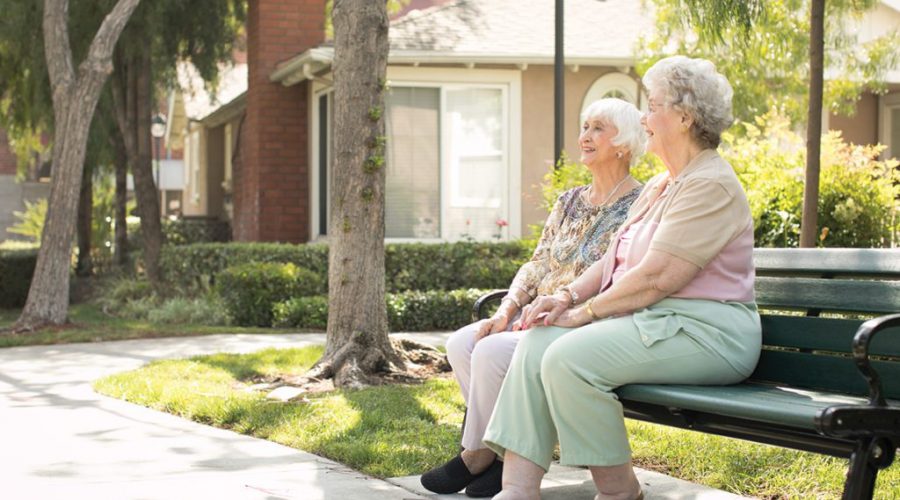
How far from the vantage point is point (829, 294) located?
15.2 ft

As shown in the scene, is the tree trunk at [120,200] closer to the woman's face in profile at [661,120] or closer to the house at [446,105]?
the house at [446,105]

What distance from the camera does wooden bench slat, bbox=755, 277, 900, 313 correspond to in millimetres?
4367

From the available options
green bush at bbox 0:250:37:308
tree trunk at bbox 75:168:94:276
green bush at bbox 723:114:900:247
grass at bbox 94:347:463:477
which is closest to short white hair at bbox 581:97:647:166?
grass at bbox 94:347:463:477

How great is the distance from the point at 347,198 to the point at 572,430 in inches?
174

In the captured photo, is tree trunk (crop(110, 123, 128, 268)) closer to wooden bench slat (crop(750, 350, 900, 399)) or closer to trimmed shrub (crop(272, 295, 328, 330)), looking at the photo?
trimmed shrub (crop(272, 295, 328, 330))

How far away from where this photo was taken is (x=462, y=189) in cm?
1658

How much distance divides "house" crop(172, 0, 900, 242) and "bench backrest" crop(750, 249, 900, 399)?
1059 cm

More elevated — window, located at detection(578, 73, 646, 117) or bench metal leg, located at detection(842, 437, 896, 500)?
window, located at detection(578, 73, 646, 117)

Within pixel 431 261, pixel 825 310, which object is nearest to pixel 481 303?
pixel 825 310

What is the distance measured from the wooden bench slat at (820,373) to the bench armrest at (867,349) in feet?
1.63

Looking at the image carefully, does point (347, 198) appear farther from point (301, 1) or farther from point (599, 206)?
point (301, 1)

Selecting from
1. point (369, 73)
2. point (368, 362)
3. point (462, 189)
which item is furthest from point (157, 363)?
point (462, 189)

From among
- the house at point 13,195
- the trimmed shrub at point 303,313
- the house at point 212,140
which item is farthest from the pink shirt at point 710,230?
the house at point 13,195

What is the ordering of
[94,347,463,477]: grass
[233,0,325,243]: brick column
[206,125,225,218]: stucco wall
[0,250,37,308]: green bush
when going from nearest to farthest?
[94,347,463,477]: grass, [233,0,325,243]: brick column, [0,250,37,308]: green bush, [206,125,225,218]: stucco wall
